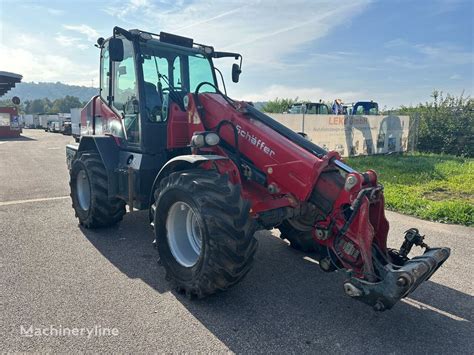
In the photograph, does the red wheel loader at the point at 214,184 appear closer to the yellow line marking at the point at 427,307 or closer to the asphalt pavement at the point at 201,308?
the asphalt pavement at the point at 201,308

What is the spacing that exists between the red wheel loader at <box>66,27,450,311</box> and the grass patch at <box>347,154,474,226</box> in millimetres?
3409

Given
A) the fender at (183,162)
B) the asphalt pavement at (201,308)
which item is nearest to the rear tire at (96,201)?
the asphalt pavement at (201,308)

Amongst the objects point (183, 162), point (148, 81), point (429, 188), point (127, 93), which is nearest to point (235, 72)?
point (148, 81)

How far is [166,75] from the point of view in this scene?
5223 millimetres

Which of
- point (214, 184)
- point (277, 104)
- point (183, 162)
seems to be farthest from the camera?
point (277, 104)

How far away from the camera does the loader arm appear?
9.96ft

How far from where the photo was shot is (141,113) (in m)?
4.94

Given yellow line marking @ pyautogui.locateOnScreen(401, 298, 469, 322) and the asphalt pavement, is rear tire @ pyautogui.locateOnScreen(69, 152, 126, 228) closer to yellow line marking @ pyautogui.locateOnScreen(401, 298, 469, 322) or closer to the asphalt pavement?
the asphalt pavement

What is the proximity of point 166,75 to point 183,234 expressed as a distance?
238 centimetres

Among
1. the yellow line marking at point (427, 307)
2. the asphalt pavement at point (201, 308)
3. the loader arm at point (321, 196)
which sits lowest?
the asphalt pavement at point (201, 308)

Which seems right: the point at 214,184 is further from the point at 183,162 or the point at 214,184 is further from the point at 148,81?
the point at 148,81

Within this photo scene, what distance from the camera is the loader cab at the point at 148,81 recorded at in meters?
4.94

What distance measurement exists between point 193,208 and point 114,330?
4.03 feet

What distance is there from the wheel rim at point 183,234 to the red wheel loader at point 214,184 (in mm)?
11
